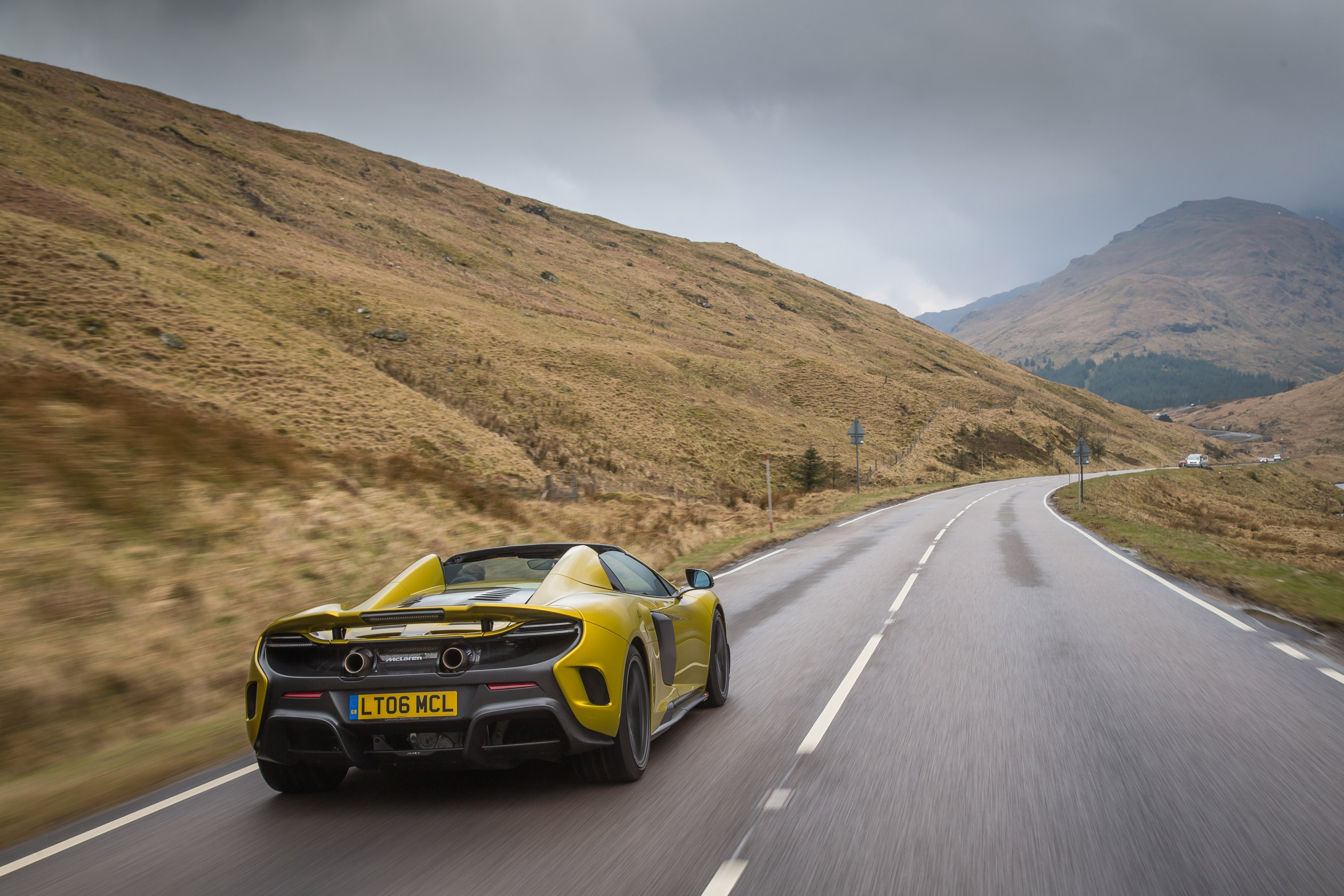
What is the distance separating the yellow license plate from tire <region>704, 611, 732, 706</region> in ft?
7.98

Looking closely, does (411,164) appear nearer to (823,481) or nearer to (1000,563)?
(823,481)

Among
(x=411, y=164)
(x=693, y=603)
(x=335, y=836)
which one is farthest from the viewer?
(x=411, y=164)

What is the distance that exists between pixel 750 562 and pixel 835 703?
34.0 feet

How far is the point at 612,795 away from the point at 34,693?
4.92 metres

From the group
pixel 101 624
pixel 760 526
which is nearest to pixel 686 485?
pixel 760 526

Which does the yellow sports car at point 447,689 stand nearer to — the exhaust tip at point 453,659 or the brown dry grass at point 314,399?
the exhaust tip at point 453,659

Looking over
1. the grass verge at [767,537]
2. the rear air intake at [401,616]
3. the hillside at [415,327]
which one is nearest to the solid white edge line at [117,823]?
the rear air intake at [401,616]

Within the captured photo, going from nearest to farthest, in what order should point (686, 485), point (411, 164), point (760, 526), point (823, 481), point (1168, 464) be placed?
point (760, 526)
point (686, 485)
point (823, 481)
point (1168, 464)
point (411, 164)

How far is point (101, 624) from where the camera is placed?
7.36 meters

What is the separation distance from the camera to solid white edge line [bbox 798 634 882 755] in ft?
15.9

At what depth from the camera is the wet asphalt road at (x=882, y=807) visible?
10.2 feet

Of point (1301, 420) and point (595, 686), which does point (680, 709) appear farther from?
point (1301, 420)

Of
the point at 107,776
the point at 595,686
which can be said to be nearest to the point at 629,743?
the point at 595,686

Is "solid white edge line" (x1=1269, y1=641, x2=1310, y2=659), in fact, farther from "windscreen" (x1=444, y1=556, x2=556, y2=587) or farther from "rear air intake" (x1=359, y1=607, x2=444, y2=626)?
"rear air intake" (x1=359, y1=607, x2=444, y2=626)
